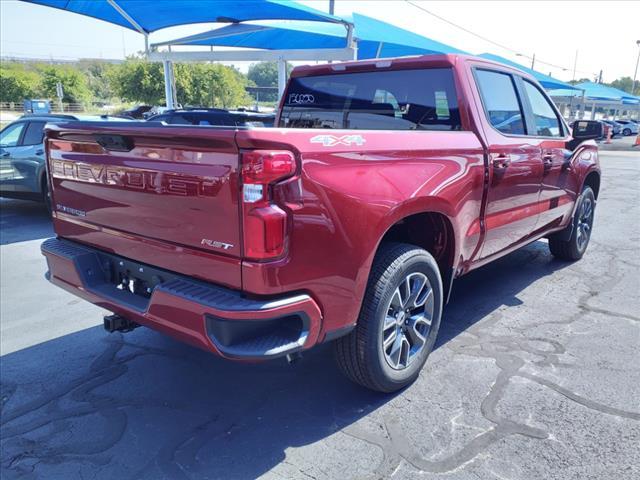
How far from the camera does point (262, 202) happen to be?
2098 millimetres

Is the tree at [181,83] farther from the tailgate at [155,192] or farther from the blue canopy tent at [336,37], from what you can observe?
the tailgate at [155,192]

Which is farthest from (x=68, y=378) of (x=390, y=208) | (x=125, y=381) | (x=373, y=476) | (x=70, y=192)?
(x=390, y=208)

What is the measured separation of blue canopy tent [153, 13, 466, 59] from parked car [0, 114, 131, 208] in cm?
528

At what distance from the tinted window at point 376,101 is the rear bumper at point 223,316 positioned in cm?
190

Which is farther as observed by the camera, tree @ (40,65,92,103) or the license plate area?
tree @ (40,65,92,103)

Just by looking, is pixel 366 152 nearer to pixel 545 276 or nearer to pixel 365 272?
pixel 365 272

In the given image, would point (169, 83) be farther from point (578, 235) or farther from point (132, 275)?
point (132, 275)

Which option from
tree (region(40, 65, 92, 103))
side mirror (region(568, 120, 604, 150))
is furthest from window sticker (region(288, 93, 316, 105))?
tree (region(40, 65, 92, 103))

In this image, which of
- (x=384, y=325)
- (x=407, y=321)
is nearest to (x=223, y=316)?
(x=384, y=325)

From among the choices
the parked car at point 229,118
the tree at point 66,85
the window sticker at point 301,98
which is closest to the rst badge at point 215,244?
the window sticker at point 301,98

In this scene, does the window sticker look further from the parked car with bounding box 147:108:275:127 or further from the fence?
the fence

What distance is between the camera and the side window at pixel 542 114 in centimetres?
443

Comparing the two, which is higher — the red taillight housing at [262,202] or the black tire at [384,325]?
the red taillight housing at [262,202]

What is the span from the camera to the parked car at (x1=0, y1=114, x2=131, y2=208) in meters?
8.09
